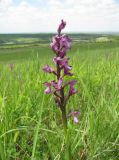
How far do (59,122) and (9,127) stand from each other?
2.24ft

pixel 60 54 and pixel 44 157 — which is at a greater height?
pixel 60 54

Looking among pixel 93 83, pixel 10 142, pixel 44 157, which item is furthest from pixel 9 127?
pixel 93 83

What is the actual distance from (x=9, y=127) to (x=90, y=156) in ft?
2.67

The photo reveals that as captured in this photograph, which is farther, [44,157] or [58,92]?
[44,157]

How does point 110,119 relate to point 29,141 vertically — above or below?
above

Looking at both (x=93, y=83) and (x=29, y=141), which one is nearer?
(x=29, y=141)

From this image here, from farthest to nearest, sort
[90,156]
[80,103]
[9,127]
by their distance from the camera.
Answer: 1. [80,103]
2. [9,127]
3. [90,156]

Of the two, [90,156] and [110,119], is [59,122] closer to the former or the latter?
[110,119]

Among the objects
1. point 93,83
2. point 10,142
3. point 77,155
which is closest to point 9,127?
point 10,142

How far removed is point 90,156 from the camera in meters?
2.29

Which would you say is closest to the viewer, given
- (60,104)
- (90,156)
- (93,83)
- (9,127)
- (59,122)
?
(60,104)

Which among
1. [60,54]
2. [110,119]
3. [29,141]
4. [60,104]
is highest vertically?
[60,54]

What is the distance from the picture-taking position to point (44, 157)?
7.92ft

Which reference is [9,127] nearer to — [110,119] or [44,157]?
[44,157]
